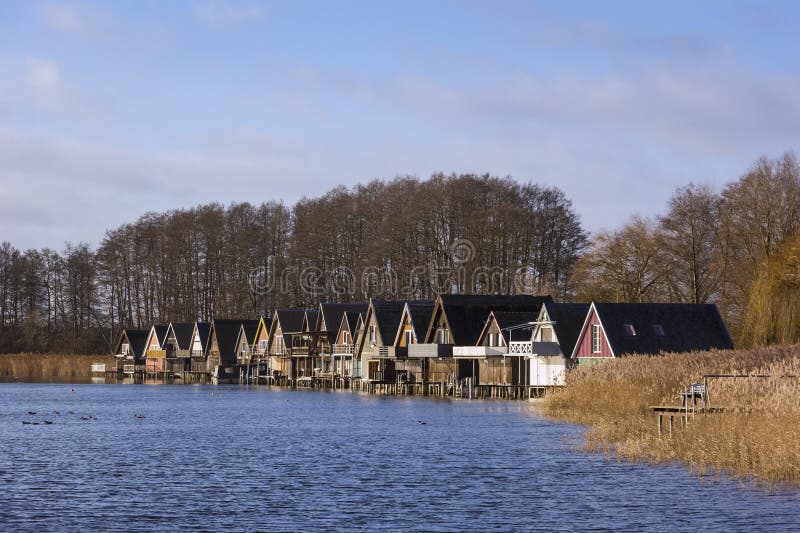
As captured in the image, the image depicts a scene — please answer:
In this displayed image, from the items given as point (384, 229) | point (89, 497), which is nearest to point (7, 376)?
point (384, 229)

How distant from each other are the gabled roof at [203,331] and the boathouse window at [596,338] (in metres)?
71.5

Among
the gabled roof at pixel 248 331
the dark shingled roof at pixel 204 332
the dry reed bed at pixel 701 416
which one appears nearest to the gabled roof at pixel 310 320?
the gabled roof at pixel 248 331

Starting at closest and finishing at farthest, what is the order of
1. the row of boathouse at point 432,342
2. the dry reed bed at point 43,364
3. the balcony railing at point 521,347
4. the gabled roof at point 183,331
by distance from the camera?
the row of boathouse at point 432,342 < the balcony railing at point 521,347 < the dry reed bed at point 43,364 < the gabled roof at point 183,331

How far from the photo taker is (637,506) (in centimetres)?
2745

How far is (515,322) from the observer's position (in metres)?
84.6

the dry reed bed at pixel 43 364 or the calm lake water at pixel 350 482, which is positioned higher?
A: the dry reed bed at pixel 43 364

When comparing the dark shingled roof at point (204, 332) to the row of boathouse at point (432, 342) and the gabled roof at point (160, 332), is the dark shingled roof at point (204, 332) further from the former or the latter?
the gabled roof at point (160, 332)

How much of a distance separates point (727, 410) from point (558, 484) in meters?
8.84

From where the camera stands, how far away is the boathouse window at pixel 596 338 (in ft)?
245

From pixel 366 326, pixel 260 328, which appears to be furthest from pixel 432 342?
pixel 260 328

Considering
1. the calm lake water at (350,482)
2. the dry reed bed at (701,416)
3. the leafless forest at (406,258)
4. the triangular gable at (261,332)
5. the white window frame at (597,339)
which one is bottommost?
the calm lake water at (350,482)

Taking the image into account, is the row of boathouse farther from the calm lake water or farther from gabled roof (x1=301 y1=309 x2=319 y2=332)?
the calm lake water

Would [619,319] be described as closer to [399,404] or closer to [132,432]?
[399,404]

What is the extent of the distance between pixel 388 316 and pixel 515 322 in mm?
18973
